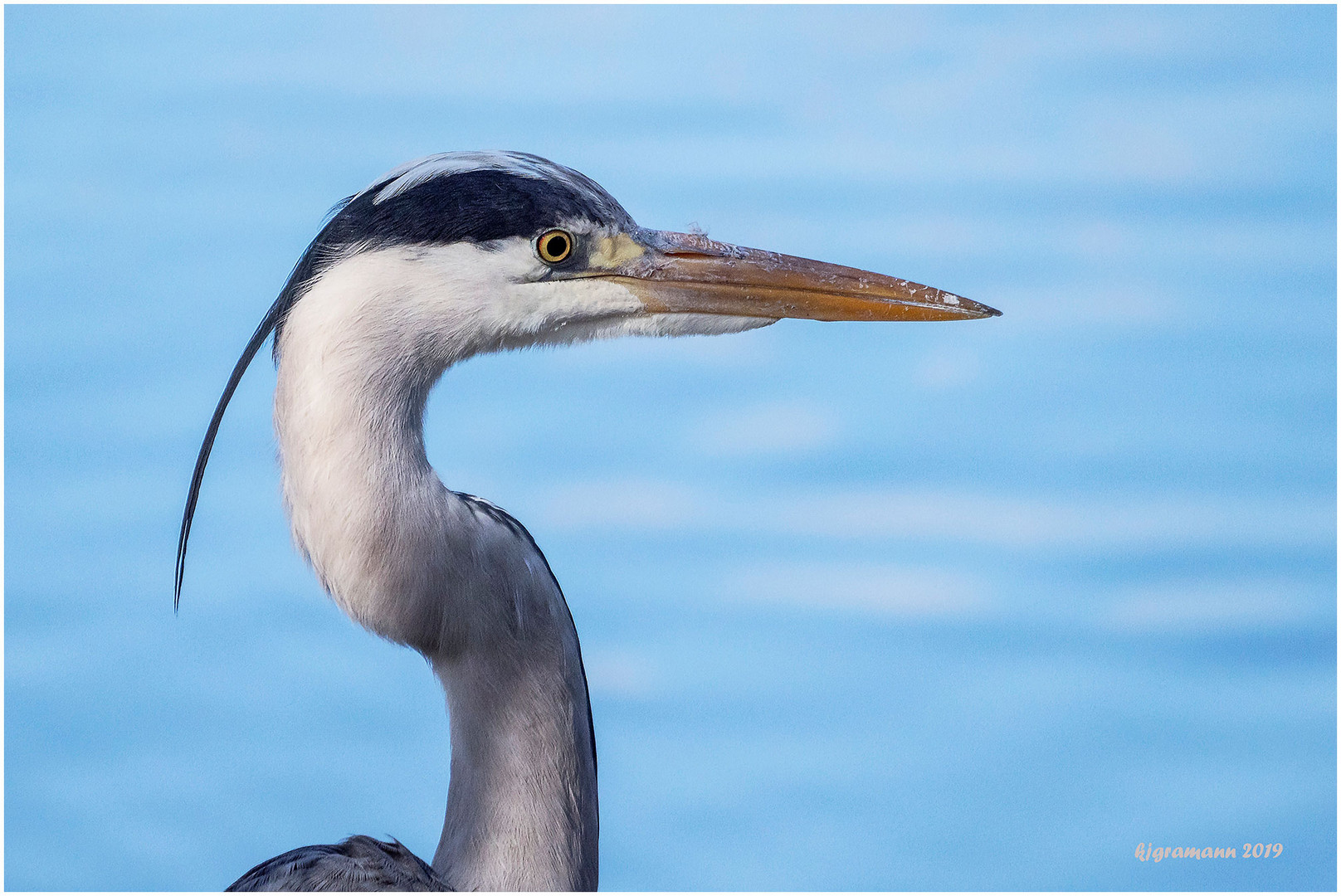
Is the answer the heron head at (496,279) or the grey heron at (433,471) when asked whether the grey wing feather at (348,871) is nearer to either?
the grey heron at (433,471)

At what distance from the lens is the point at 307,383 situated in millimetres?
1441

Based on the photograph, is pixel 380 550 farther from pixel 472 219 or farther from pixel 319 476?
pixel 472 219

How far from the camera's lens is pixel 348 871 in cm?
150

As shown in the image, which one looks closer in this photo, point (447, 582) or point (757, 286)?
point (447, 582)

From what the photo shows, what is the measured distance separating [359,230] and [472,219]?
12 cm

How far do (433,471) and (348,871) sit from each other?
0.44 metres

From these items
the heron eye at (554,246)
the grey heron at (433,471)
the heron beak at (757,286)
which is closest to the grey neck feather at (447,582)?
the grey heron at (433,471)

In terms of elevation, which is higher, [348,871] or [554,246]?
[554,246]

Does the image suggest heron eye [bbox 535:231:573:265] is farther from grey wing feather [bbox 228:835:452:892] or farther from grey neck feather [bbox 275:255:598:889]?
grey wing feather [bbox 228:835:452:892]

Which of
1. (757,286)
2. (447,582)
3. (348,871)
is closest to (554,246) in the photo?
(757,286)

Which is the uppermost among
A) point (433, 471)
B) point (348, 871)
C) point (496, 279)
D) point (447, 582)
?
point (496, 279)

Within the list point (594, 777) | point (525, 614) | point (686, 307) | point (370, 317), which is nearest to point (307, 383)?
point (370, 317)

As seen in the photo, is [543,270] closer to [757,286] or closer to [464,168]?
[464,168]

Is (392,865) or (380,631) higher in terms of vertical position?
(380,631)
